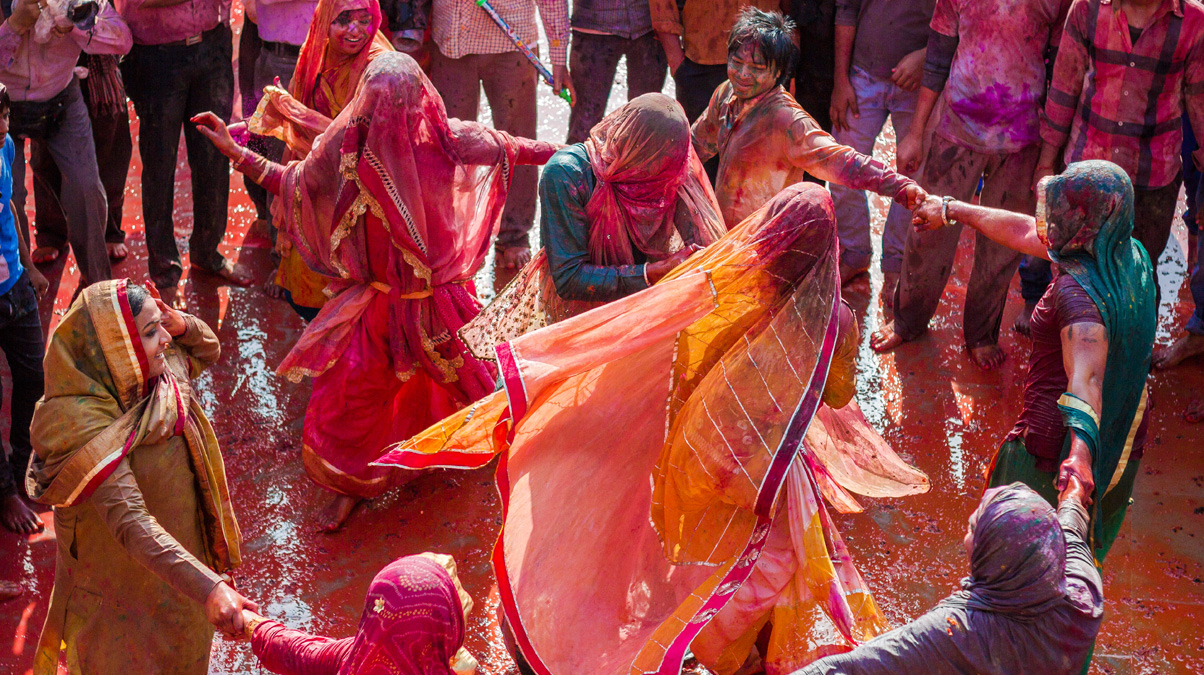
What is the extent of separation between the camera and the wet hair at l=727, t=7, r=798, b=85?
4539 mm

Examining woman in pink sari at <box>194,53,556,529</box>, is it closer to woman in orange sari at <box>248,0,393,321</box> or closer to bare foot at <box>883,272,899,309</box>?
woman in orange sari at <box>248,0,393,321</box>

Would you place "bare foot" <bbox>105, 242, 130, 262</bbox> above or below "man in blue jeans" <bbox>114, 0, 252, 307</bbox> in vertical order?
below

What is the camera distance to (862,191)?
6555mm

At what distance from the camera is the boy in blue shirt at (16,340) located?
4598mm

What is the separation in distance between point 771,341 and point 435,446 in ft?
3.61

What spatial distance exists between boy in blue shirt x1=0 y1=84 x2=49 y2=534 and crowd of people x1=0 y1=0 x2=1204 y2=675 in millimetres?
14

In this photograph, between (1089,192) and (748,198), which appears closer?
(1089,192)

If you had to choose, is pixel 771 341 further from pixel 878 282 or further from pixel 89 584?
pixel 878 282

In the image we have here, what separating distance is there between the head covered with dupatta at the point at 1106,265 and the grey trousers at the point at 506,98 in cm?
354

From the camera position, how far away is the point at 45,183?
6.12 metres

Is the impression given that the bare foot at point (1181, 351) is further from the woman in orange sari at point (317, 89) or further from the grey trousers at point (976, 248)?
the woman in orange sari at point (317, 89)

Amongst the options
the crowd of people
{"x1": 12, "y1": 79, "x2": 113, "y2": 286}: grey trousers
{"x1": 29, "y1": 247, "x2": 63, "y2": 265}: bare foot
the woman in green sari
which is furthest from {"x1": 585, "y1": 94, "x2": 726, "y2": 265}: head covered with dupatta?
{"x1": 29, "y1": 247, "x2": 63, "y2": 265}: bare foot

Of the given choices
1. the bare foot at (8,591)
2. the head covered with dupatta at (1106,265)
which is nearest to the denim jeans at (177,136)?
the bare foot at (8,591)

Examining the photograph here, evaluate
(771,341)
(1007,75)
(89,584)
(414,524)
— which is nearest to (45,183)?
(414,524)
